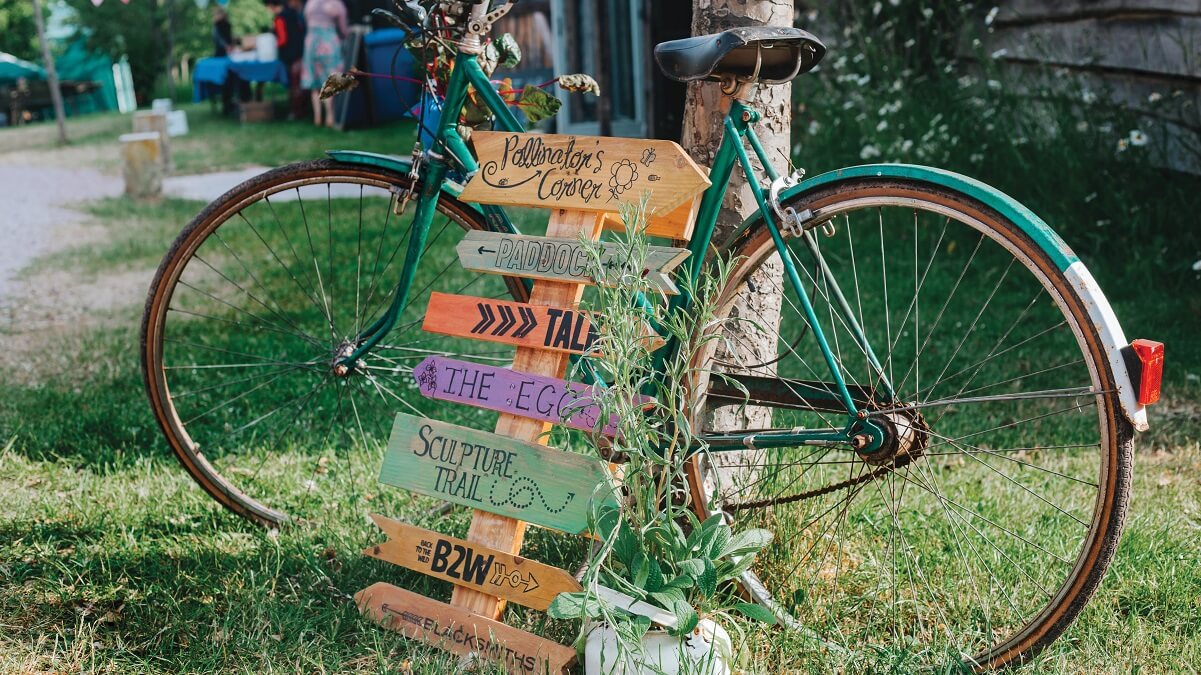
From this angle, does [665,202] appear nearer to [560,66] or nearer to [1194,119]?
[1194,119]

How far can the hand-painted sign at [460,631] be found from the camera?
79.1 inches

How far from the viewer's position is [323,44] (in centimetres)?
1312

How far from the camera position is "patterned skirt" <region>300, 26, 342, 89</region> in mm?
13070

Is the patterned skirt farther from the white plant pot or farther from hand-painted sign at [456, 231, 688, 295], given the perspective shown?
the white plant pot

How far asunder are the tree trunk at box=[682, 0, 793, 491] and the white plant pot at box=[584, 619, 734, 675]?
1.83 feet

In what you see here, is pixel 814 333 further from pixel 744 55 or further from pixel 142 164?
pixel 142 164

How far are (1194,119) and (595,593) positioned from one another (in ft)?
13.6

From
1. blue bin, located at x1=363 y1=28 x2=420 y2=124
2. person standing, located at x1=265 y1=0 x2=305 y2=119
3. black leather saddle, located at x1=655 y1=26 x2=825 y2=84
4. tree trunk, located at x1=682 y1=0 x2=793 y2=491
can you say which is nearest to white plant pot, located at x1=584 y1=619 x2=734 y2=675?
tree trunk, located at x1=682 y1=0 x2=793 y2=491

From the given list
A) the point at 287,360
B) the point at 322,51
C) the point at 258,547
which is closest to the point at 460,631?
the point at 258,547

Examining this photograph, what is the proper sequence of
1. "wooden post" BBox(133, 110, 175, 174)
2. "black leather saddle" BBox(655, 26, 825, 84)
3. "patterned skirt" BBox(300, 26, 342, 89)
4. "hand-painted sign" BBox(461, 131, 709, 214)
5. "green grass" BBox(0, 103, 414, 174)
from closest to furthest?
"black leather saddle" BBox(655, 26, 825, 84) < "hand-painted sign" BBox(461, 131, 709, 214) < "wooden post" BBox(133, 110, 175, 174) < "green grass" BBox(0, 103, 414, 174) < "patterned skirt" BBox(300, 26, 342, 89)

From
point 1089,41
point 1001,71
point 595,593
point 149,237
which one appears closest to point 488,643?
point 595,593

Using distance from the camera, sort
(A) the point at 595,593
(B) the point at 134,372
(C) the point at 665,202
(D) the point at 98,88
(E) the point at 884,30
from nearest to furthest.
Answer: (A) the point at 595,593
(C) the point at 665,202
(B) the point at 134,372
(E) the point at 884,30
(D) the point at 98,88

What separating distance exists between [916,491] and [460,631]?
4.31 ft

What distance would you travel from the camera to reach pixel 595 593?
1772 mm
